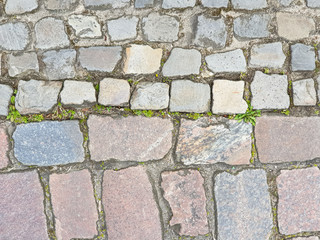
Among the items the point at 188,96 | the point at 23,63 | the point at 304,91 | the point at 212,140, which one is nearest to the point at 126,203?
the point at 212,140

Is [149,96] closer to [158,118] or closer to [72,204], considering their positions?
[158,118]

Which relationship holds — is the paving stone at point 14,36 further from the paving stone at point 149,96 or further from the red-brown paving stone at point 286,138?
the red-brown paving stone at point 286,138

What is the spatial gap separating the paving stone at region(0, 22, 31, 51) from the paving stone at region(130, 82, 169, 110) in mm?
756

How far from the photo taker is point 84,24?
1889 millimetres

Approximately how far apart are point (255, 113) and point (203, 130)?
1.17ft

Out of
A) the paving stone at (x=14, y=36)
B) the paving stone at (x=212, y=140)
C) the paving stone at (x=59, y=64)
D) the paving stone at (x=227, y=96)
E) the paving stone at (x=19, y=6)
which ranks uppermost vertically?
the paving stone at (x=19, y=6)

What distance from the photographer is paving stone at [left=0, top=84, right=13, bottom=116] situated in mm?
1895

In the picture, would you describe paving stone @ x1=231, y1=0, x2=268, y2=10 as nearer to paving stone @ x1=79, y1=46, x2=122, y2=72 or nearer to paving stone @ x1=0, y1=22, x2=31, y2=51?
paving stone @ x1=79, y1=46, x2=122, y2=72

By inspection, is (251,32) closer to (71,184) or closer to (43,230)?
(71,184)

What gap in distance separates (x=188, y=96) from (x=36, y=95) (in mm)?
953

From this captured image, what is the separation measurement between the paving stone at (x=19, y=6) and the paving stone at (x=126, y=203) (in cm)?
113

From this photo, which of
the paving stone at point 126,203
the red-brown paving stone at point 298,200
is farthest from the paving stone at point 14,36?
the red-brown paving stone at point 298,200

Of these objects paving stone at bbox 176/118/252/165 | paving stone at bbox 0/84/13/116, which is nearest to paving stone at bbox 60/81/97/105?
paving stone at bbox 0/84/13/116

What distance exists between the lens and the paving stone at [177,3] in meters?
1.88
